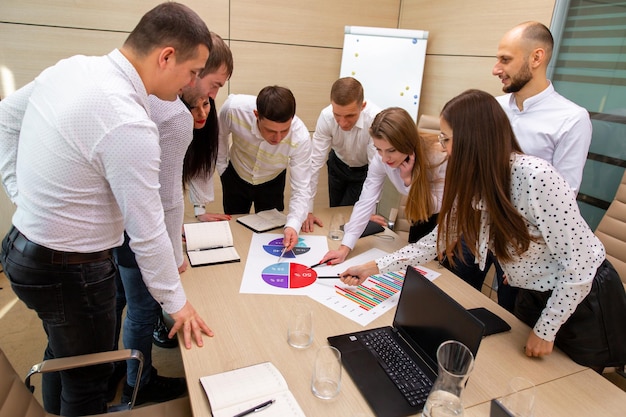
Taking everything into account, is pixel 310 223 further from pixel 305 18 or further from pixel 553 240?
pixel 305 18

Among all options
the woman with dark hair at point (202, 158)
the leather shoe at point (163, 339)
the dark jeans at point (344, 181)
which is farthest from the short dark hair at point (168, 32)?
the dark jeans at point (344, 181)

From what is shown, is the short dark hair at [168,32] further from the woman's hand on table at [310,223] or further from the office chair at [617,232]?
the office chair at [617,232]

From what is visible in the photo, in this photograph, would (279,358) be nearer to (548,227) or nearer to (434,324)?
(434,324)

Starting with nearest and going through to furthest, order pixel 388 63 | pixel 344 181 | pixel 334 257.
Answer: pixel 334 257, pixel 344 181, pixel 388 63

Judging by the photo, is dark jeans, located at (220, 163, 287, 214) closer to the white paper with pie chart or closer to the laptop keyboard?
Answer: the white paper with pie chart

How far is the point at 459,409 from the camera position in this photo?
3.27 ft

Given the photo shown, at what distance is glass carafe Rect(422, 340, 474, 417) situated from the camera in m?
0.97

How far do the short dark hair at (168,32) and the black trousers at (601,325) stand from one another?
1394mm

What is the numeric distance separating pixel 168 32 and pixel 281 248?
108cm

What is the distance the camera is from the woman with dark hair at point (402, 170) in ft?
6.14

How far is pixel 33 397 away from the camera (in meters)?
1.16

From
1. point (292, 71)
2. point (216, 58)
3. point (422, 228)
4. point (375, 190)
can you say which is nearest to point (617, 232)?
point (422, 228)

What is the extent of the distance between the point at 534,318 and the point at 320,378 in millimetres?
824

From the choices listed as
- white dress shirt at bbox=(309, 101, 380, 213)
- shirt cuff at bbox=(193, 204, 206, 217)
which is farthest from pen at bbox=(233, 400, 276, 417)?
white dress shirt at bbox=(309, 101, 380, 213)
